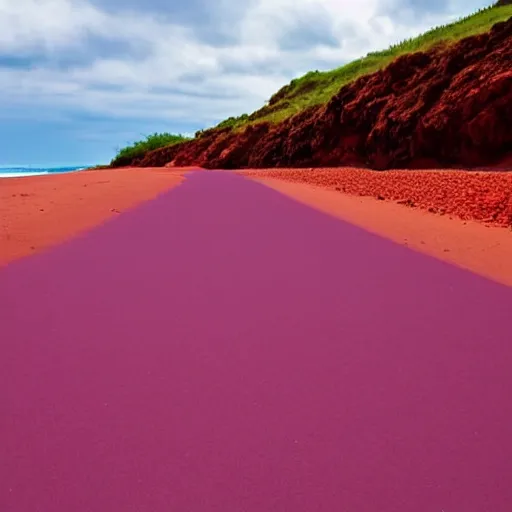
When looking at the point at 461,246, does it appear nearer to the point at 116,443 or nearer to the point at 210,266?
the point at 210,266

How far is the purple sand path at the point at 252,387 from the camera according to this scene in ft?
5.75

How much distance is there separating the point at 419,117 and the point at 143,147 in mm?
29962

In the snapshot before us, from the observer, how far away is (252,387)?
2396 millimetres

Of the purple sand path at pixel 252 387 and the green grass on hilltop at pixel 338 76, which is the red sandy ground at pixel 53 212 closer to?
the purple sand path at pixel 252 387

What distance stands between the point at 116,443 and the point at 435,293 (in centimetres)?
268

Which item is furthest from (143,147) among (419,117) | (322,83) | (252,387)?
(252,387)

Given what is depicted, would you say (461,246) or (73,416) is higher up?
(73,416)

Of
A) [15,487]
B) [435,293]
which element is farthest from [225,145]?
[15,487]

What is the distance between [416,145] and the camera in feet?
56.4

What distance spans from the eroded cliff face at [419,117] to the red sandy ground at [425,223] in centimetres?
443

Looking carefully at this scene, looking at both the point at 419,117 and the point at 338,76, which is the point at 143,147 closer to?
the point at 338,76

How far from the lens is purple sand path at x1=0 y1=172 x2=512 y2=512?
1.75 meters

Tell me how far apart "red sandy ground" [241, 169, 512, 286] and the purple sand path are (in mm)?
684

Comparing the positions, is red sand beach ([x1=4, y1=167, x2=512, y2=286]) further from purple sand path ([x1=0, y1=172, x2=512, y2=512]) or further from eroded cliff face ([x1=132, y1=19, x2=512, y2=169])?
eroded cliff face ([x1=132, y1=19, x2=512, y2=169])
